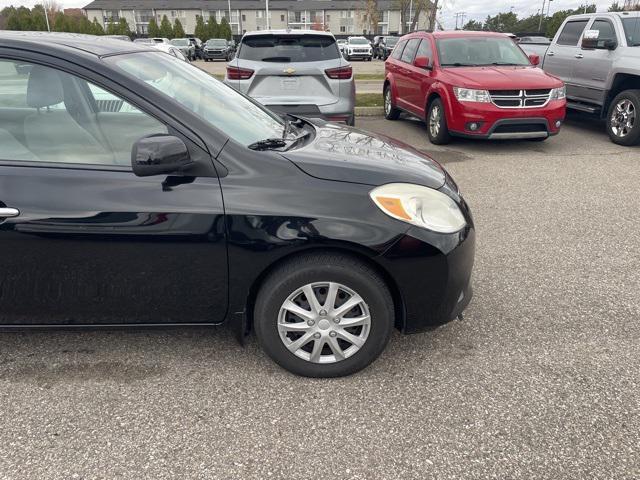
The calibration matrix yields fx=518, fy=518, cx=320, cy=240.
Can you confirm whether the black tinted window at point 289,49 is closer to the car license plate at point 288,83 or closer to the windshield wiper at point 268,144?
the car license plate at point 288,83

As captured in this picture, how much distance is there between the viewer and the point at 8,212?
235 cm

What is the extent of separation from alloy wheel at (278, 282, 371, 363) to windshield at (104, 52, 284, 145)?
33.4 inches

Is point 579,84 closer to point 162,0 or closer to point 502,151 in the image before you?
point 502,151

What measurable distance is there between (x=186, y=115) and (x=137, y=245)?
2.16ft

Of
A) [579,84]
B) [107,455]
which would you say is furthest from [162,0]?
[107,455]

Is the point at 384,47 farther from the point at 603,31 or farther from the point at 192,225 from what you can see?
the point at 192,225

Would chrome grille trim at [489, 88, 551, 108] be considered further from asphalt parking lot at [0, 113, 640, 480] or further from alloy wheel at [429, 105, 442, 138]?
asphalt parking lot at [0, 113, 640, 480]

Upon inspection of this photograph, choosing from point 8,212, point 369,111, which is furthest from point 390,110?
point 8,212

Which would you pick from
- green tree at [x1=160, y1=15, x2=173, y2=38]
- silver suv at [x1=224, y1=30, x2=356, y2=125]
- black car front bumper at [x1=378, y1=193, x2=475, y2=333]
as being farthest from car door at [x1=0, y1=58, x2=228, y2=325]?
green tree at [x1=160, y1=15, x2=173, y2=38]

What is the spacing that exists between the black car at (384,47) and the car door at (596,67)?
26825 millimetres

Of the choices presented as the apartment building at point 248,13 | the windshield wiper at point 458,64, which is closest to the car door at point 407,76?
the windshield wiper at point 458,64

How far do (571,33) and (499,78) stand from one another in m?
3.34

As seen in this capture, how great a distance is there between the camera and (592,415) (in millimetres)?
2422

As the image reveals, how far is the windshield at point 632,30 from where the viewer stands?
805 cm
